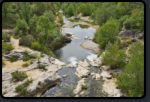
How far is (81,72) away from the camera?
656 inches

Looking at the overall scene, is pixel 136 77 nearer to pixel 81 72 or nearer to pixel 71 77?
pixel 81 72

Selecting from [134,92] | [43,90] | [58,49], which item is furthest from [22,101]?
[58,49]

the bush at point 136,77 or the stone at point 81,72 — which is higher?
the bush at point 136,77

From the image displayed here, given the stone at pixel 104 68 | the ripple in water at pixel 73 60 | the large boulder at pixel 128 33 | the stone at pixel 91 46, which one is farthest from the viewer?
the large boulder at pixel 128 33

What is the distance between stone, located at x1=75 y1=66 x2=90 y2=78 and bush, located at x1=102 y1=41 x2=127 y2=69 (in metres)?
A: 3.24

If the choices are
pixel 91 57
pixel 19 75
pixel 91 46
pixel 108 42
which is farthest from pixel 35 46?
pixel 108 42

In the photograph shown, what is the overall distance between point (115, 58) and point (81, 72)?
198 inches

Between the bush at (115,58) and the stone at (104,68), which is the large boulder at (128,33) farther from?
the stone at (104,68)

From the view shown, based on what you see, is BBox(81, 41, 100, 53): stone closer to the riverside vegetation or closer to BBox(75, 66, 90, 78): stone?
the riverside vegetation

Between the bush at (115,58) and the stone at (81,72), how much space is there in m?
3.24

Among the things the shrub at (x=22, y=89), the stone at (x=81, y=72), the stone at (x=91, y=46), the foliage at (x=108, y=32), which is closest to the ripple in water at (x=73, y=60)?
the stone at (x=81, y=72)

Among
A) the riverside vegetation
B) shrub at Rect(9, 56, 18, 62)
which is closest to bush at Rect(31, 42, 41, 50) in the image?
the riverside vegetation

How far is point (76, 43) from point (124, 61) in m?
15.2

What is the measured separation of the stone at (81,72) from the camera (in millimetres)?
16077
